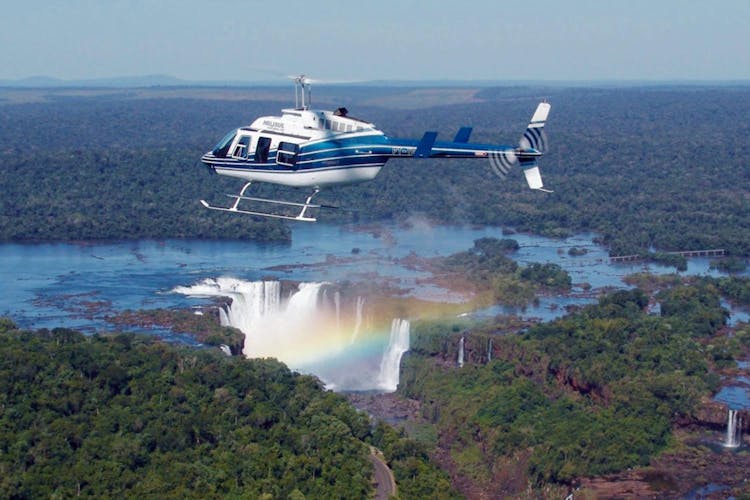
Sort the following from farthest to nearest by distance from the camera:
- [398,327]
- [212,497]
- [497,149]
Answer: [398,327]
[212,497]
[497,149]

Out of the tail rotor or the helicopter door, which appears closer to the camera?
the tail rotor

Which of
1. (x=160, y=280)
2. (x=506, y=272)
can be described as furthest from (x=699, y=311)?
(x=160, y=280)

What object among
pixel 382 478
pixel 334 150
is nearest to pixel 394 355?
pixel 382 478

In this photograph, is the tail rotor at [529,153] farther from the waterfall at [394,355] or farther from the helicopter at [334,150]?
the waterfall at [394,355]

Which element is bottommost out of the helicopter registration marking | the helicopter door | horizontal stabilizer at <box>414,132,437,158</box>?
the helicopter door

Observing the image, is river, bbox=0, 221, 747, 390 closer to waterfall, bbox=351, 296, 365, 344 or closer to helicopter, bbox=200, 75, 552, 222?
waterfall, bbox=351, 296, 365, 344

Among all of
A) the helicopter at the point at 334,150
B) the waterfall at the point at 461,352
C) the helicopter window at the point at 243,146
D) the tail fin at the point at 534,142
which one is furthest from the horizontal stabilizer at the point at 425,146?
the waterfall at the point at 461,352

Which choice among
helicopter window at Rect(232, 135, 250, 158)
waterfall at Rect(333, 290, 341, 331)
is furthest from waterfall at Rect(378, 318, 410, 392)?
helicopter window at Rect(232, 135, 250, 158)

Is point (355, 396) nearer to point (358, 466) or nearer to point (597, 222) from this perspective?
point (358, 466)
